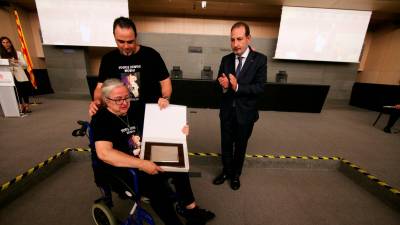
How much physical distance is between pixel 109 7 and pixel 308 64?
5.88 meters

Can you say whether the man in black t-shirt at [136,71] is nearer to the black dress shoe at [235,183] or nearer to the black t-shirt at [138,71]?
the black t-shirt at [138,71]

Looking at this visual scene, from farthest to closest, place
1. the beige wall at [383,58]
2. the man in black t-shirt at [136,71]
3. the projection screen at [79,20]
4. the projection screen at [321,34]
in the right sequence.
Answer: the beige wall at [383,58] → the projection screen at [321,34] → the projection screen at [79,20] → the man in black t-shirt at [136,71]

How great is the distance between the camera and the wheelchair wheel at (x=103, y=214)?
45.0 inches

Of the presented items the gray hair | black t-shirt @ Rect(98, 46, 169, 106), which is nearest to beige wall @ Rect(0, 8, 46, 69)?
black t-shirt @ Rect(98, 46, 169, 106)

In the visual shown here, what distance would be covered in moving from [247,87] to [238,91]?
0.08 meters

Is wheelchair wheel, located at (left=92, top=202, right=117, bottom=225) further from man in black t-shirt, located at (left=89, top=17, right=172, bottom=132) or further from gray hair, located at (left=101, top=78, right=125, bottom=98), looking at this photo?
gray hair, located at (left=101, top=78, right=125, bottom=98)

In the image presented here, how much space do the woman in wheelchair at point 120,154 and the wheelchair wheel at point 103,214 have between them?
0.47ft

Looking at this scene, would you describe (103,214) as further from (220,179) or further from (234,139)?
(234,139)

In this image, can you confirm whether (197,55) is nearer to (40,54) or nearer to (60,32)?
(60,32)

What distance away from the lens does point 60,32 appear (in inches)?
197

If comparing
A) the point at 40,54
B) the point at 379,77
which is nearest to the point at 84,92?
the point at 40,54

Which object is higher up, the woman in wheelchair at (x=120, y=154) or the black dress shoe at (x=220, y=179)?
the woman in wheelchair at (x=120, y=154)

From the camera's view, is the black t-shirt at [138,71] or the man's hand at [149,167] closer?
the man's hand at [149,167]

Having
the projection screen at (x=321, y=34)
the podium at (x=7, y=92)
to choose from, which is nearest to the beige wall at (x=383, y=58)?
the projection screen at (x=321, y=34)
